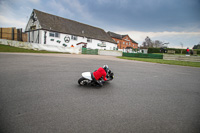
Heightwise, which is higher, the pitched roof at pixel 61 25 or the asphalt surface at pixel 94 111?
the pitched roof at pixel 61 25

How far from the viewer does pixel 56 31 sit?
32875mm

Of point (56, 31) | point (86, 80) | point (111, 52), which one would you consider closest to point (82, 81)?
point (86, 80)

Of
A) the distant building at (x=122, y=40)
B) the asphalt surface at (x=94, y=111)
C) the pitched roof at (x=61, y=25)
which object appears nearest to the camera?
the asphalt surface at (x=94, y=111)

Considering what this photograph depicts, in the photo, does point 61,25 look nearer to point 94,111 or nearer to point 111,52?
point 111,52

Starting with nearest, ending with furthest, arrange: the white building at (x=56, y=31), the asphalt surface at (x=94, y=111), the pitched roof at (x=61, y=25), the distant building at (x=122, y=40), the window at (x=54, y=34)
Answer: the asphalt surface at (x=94, y=111) < the white building at (x=56, y=31) < the window at (x=54, y=34) < the pitched roof at (x=61, y=25) < the distant building at (x=122, y=40)

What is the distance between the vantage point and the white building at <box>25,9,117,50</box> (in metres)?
30.9

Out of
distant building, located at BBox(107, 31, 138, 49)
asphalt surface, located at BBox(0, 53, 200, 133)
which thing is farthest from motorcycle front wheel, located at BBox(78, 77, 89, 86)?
distant building, located at BBox(107, 31, 138, 49)

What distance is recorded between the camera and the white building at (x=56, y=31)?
30.9 meters

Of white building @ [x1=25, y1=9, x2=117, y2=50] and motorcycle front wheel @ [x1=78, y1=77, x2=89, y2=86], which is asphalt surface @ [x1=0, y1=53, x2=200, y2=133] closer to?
motorcycle front wheel @ [x1=78, y1=77, x2=89, y2=86]

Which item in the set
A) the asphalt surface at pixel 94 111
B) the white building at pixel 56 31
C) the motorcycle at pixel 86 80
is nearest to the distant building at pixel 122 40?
the white building at pixel 56 31

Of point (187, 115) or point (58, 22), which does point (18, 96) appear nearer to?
point (187, 115)

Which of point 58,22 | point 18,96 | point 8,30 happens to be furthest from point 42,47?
point 18,96

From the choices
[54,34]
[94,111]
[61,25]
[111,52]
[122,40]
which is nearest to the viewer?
[94,111]

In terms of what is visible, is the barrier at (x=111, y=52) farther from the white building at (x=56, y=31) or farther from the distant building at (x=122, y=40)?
the distant building at (x=122, y=40)
